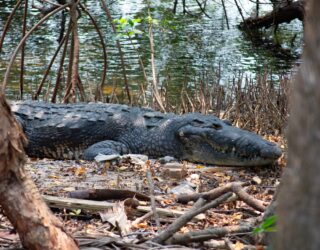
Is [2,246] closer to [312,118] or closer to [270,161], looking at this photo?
[312,118]

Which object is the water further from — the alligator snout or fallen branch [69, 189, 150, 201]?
fallen branch [69, 189, 150, 201]

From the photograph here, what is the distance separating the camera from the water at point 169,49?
36.3ft

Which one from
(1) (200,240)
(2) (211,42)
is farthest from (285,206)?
(2) (211,42)

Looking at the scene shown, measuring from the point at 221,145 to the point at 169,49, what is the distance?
7646mm

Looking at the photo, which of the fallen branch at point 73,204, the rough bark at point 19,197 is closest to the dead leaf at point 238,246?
the rough bark at point 19,197

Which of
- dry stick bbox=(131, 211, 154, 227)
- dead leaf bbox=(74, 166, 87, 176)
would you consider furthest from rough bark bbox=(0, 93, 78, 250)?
dead leaf bbox=(74, 166, 87, 176)

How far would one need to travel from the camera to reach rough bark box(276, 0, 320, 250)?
1169mm

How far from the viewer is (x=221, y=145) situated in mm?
5867

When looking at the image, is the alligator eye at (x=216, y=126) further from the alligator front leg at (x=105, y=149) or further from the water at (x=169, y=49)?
the water at (x=169, y=49)

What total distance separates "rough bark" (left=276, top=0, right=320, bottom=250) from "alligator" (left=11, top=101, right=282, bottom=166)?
4773 millimetres

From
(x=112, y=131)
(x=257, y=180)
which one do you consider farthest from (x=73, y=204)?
(x=112, y=131)

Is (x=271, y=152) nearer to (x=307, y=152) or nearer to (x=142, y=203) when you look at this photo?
(x=142, y=203)

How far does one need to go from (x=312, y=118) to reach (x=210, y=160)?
15.7 feet

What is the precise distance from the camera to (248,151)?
5.56 meters
